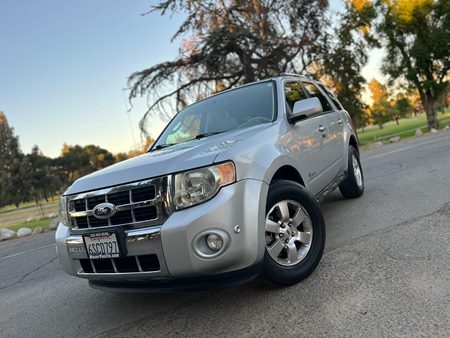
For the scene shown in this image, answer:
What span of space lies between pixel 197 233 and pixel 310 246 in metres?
1.21

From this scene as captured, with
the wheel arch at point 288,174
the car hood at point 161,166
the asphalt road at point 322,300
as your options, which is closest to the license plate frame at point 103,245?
the car hood at point 161,166

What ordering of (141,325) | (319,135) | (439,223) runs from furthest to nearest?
(319,135)
(439,223)
(141,325)

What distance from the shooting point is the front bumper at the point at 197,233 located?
2734 millimetres

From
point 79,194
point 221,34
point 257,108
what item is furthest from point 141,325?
point 221,34

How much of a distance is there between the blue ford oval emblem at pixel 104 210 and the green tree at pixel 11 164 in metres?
39.0

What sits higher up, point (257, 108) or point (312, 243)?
point (257, 108)

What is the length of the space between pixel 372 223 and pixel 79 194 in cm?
335

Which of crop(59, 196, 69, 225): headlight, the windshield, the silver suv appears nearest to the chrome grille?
the silver suv

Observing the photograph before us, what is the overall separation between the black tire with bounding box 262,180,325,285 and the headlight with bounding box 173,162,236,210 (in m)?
0.51

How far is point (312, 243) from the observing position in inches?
138

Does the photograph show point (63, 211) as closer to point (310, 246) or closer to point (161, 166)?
point (161, 166)

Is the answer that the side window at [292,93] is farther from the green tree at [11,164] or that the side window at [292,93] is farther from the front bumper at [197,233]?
the green tree at [11,164]

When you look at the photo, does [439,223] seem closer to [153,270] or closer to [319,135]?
[319,135]

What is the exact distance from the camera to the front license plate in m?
2.93
